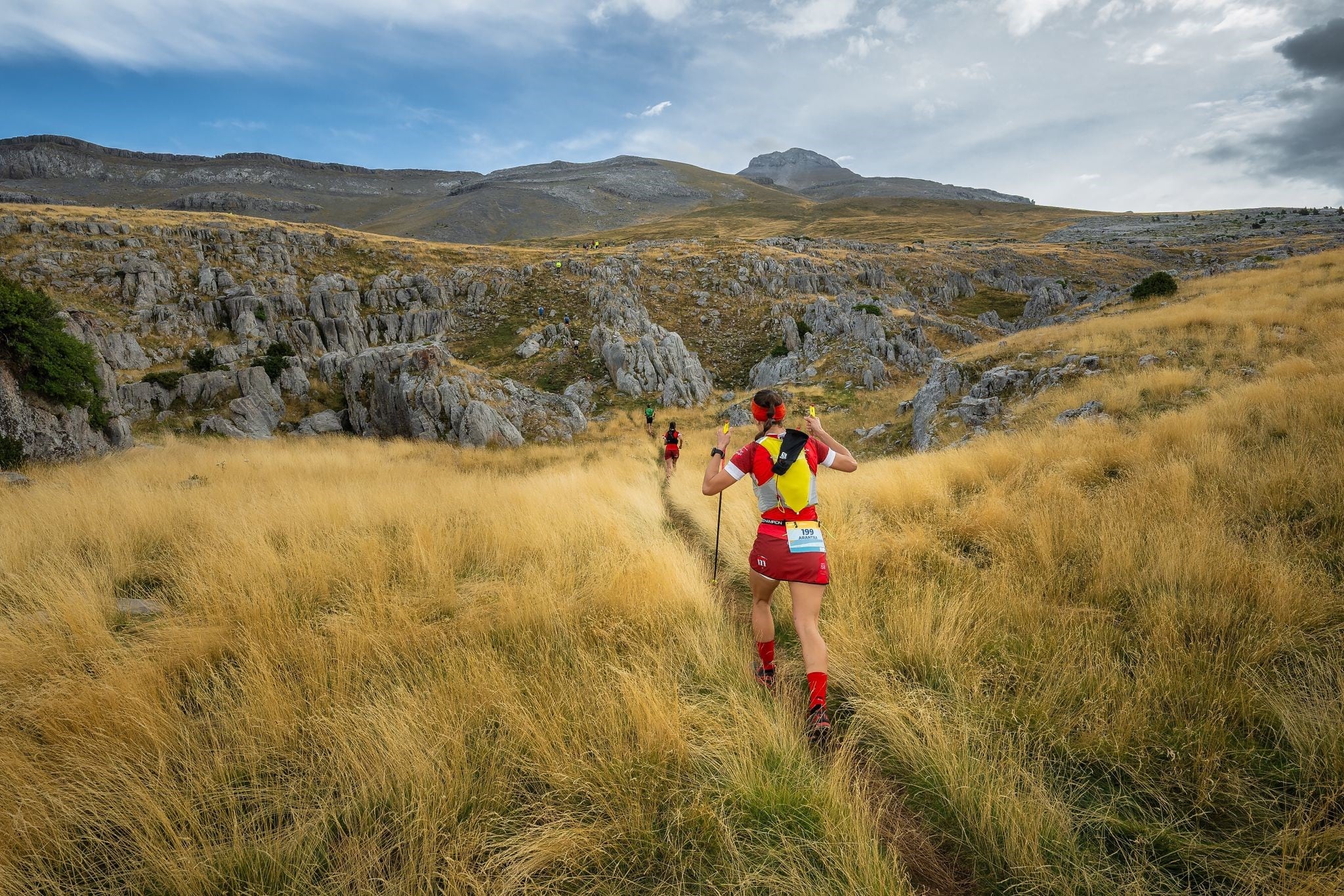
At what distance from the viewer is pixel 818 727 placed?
3117 millimetres

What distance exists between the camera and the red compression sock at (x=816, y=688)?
3340mm

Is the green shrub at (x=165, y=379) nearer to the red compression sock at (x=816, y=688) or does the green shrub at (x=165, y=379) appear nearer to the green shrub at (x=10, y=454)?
the green shrub at (x=10, y=454)

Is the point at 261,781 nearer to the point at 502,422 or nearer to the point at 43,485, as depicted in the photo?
the point at 43,485

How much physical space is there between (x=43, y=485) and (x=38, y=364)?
7.72 m

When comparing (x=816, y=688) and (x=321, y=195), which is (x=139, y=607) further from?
(x=321, y=195)

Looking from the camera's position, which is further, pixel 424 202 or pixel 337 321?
pixel 424 202

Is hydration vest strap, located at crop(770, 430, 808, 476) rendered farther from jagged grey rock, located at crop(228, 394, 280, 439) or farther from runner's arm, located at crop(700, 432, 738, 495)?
jagged grey rock, located at crop(228, 394, 280, 439)

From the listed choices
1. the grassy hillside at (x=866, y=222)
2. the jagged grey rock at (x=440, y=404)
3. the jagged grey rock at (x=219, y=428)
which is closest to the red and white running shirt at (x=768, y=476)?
the jagged grey rock at (x=440, y=404)

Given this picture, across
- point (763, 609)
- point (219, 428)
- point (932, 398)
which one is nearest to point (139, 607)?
point (763, 609)

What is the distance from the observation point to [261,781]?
256 centimetres

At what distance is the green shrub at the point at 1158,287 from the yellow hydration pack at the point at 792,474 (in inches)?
1109

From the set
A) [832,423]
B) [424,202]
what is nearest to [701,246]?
[832,423]

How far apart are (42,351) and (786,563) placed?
20477mm

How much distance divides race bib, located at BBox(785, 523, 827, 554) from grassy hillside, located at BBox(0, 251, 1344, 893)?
0.92 meters
